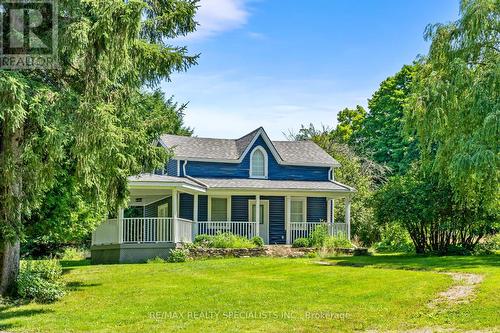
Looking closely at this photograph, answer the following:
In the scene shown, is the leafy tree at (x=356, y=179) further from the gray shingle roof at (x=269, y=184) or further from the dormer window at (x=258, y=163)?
the dormer window at (x=258, y=163)

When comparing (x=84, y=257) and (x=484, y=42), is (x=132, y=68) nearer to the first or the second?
(x=484, y=42)

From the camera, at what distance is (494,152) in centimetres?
1410

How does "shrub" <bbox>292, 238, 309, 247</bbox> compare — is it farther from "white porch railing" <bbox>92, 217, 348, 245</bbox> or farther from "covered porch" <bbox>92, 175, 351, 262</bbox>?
"white porch railing" <bbox>92, 217, 348, 245</bbox>

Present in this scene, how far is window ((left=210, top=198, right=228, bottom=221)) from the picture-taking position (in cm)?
2825

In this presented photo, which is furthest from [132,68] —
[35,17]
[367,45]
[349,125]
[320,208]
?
[349,125]

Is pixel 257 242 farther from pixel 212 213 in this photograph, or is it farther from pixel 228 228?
pixel 212 213

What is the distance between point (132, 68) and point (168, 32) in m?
2.92

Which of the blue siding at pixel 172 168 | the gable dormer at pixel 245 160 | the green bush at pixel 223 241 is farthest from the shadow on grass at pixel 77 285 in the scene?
the blue siding at pixel 172 168

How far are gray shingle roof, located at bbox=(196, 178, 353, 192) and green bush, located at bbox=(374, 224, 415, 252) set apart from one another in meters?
3.34

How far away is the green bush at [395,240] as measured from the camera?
27828 mm

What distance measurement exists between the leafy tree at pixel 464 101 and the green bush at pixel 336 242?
8577mm

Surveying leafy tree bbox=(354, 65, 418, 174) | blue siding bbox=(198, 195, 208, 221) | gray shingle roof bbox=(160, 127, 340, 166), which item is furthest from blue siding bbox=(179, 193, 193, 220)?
leafy tree bbox=(354, 65, 418, 174)

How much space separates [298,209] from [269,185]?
10.3 feet

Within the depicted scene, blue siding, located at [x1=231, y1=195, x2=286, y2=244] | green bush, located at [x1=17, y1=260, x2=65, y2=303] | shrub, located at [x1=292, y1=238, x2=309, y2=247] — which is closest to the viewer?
green bush, located at [x1=17, y1=260, x2=65, y2=303]
